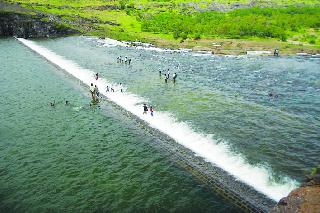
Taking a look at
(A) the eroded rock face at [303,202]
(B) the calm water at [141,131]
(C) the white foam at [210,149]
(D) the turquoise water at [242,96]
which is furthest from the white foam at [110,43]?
(A) the eroded rock face at [303,202]

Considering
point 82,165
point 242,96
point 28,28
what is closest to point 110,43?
point 28,28

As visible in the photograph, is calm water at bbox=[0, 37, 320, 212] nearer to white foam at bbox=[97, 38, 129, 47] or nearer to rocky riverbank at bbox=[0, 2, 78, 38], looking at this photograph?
white foam at bbox=[97, 38, 129, 47]

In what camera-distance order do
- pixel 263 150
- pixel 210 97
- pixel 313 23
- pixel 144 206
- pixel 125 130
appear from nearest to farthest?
1. pixel 144 206
2. pixel 263 150
3. pixel 125 130
4. pixel 210 97
5. pixel 313 23

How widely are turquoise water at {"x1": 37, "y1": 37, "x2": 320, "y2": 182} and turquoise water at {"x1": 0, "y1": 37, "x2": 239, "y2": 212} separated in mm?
8231

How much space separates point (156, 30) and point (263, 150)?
3634 inches

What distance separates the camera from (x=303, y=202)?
78.2ft

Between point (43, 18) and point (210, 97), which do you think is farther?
point (43, 18)

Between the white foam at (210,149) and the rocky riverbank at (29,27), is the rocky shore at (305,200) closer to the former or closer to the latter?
the white foam at (210,149)

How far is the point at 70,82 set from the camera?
232 ft

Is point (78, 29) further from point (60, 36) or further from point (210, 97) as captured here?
point (210, 97)

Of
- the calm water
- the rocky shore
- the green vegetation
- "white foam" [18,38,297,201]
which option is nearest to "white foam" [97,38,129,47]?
the green vegetation

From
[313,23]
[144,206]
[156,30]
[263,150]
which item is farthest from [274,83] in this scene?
[156,30]

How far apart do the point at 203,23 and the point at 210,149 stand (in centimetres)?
9253

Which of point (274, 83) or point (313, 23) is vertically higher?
point (313, 23)
